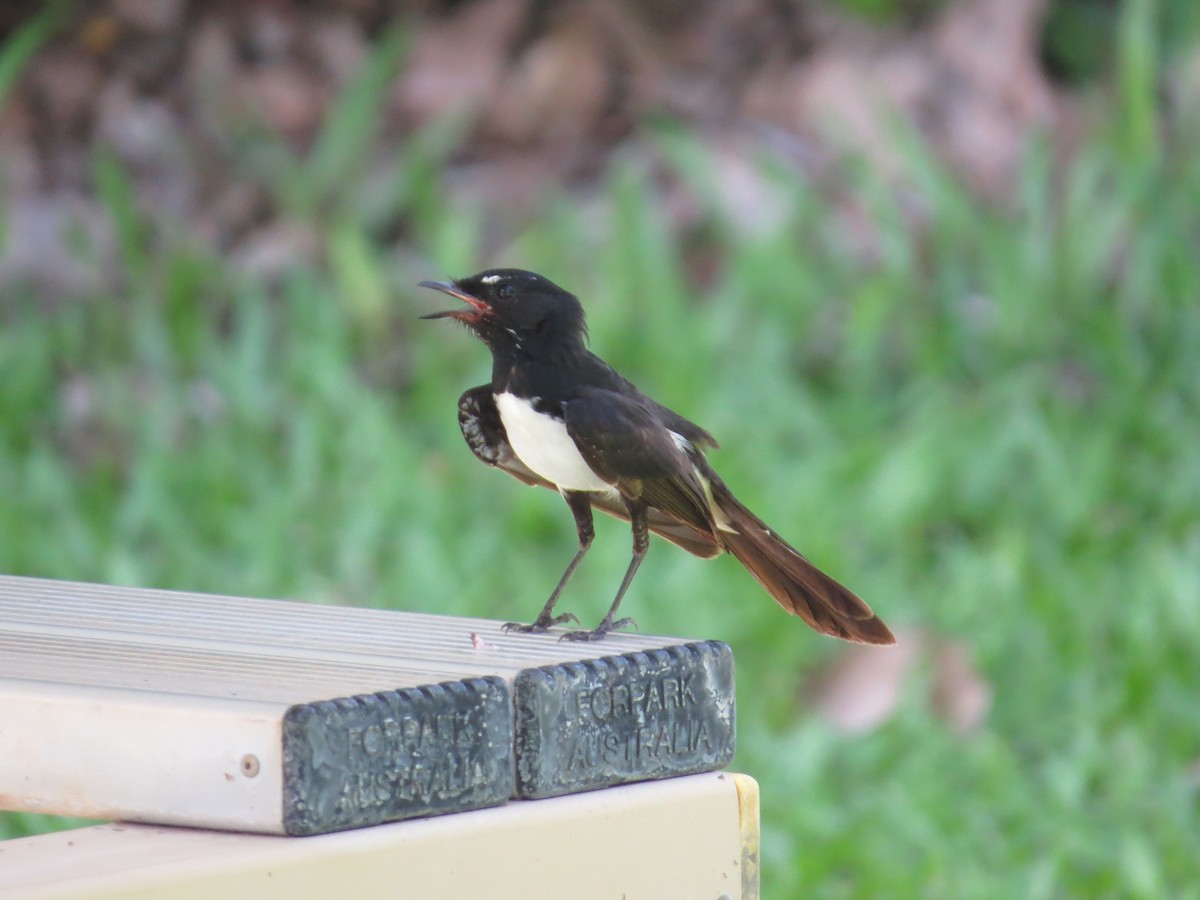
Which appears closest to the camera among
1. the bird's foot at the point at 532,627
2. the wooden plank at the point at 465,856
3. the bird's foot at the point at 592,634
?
the wooden plank at the point at 465,856

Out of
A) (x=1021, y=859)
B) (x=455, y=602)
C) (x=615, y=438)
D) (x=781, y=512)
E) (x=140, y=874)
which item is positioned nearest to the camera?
(x=140, y=874)

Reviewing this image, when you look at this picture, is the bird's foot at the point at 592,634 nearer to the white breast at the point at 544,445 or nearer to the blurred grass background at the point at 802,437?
the white breast at the point at 544,445

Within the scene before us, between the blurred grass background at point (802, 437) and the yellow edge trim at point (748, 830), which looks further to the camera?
the blurred grass background at point (802, 437)

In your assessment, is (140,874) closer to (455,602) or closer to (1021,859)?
(1021,859)

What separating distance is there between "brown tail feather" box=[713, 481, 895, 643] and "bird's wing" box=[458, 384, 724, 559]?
42mm

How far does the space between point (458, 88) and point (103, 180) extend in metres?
1.33

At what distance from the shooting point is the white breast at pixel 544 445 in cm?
248

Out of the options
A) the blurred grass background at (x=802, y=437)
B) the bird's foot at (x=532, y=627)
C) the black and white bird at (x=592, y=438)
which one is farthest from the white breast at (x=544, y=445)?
the blurred grass background at (x=802, y=437)

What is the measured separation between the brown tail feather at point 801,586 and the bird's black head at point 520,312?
0.32 metres

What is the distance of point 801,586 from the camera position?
2.54 m

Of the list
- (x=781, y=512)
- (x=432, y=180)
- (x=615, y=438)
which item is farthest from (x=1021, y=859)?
(x=432, y=180)

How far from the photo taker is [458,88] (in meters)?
6.80

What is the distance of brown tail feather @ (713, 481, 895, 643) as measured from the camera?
2.51 meters

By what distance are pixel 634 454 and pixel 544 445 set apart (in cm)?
13
